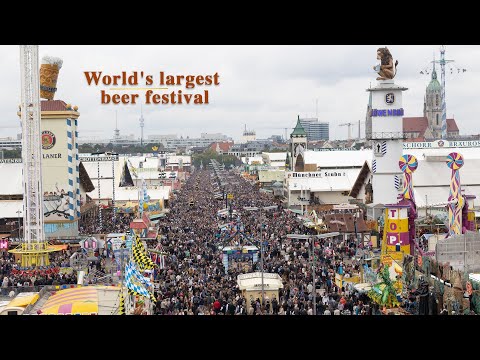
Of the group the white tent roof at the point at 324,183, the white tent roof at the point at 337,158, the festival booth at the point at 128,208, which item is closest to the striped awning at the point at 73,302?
the festival booth at the point at 128,208

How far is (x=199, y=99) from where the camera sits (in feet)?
48.7

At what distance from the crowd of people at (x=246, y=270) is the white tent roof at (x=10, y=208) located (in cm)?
676

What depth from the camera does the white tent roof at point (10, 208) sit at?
35000mm

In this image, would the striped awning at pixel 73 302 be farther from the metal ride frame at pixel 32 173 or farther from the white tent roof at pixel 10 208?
the white tent roof at pixel 10 208

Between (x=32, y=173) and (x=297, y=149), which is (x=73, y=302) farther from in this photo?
(x=297, y=149)

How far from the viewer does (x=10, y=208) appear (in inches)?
1412

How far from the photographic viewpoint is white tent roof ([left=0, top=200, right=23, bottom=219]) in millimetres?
35000

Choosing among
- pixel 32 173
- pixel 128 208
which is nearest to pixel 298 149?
pixel 128 208

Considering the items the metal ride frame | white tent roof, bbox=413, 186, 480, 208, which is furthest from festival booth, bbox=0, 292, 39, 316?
white tent roof, bbox=413, 186, 480, 208

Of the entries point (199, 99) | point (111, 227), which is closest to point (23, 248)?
point (111, 227)

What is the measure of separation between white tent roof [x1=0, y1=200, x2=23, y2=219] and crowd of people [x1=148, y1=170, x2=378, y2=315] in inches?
266
